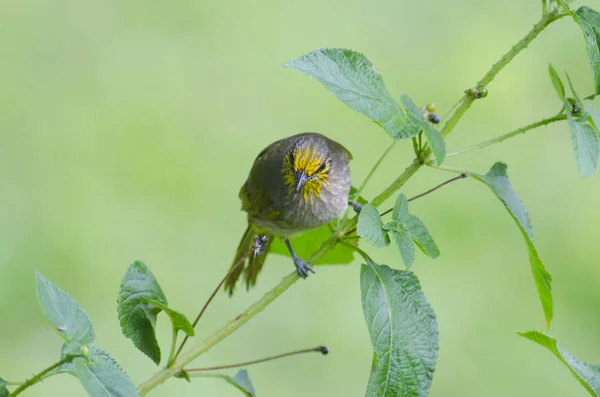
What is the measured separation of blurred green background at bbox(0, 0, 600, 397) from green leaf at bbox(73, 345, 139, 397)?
3.65 m

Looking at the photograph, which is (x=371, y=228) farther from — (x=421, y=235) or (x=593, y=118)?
(x=593, y=118)

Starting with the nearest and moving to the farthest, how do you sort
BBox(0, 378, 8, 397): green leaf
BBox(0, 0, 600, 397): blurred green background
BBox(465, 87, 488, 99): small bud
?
BBox(0, 378, 8, 397): green leaf → BBox(465, 87, 488, 99): small bud → BBox(0, 0, 600, 397): blurred green background

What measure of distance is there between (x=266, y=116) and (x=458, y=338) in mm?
2505

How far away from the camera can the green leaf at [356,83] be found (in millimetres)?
1847

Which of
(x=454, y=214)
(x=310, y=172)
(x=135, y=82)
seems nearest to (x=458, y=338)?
(x=454, y=214)

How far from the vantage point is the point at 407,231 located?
1.90 m

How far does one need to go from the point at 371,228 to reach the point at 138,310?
54 centimetres

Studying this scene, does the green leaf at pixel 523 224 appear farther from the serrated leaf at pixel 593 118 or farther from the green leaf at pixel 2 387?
the green leaf at pixel 2 387

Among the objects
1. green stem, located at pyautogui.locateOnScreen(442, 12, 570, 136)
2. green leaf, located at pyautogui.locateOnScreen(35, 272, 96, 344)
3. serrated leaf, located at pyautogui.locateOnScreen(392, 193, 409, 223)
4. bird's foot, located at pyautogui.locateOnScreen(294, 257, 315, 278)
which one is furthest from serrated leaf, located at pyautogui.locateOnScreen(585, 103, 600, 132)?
green leaf, located at pyautogui.locateOnScreen(35, 272, 96, 344)

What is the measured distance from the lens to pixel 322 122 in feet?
23.6

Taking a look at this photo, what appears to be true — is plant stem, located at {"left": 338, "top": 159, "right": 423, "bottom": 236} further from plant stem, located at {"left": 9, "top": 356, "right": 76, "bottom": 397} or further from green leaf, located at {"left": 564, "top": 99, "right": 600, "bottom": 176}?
plant stem, located at {"left": 9, "top": 356, "right": 76, "bottom": 397}

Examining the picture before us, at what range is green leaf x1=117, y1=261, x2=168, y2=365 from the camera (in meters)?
1.82

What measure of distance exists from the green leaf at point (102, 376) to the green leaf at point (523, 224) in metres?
1.10

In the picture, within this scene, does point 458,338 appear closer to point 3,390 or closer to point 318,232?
point 318,232
